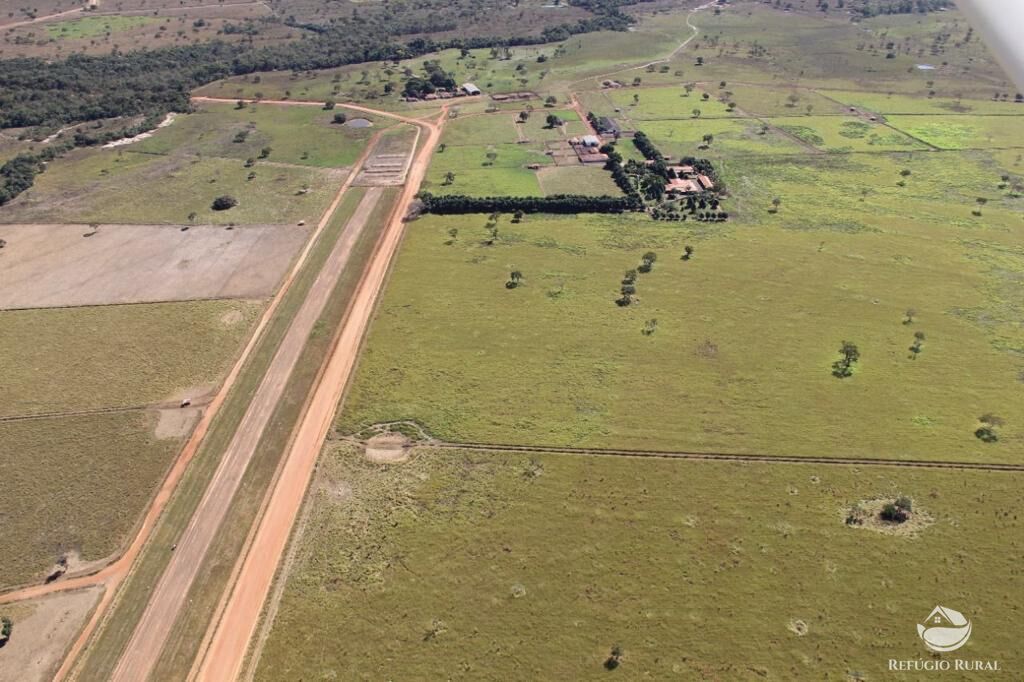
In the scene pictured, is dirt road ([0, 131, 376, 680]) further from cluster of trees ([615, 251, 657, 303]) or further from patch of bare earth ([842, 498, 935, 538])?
patch of bare earth ([842, 498, 935, 538])

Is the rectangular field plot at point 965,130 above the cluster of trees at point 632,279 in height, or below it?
above

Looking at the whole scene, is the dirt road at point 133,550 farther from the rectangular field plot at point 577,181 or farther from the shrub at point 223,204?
the rectangular field plot at point 577,181

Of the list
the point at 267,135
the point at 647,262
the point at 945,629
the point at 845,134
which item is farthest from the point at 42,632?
the point at 845,134

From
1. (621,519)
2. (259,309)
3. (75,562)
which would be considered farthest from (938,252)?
(75,562)

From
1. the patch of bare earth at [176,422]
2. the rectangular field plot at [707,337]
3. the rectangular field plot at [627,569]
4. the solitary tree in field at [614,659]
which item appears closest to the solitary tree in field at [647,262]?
the rectangular field plot at [707,337]

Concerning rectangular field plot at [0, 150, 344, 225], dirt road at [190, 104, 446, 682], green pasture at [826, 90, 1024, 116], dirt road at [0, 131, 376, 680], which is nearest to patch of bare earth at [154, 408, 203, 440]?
dirt road at [0, 131, 376, 680]

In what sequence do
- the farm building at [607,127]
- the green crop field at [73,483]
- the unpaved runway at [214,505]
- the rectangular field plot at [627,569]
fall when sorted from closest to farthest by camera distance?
the rectangular field plot at [627,569], the unpaved runway at [214,505], the green crop field at [73,483], the farm building at [607,127]

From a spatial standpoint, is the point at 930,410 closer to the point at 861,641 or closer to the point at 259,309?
the point at 861,641
